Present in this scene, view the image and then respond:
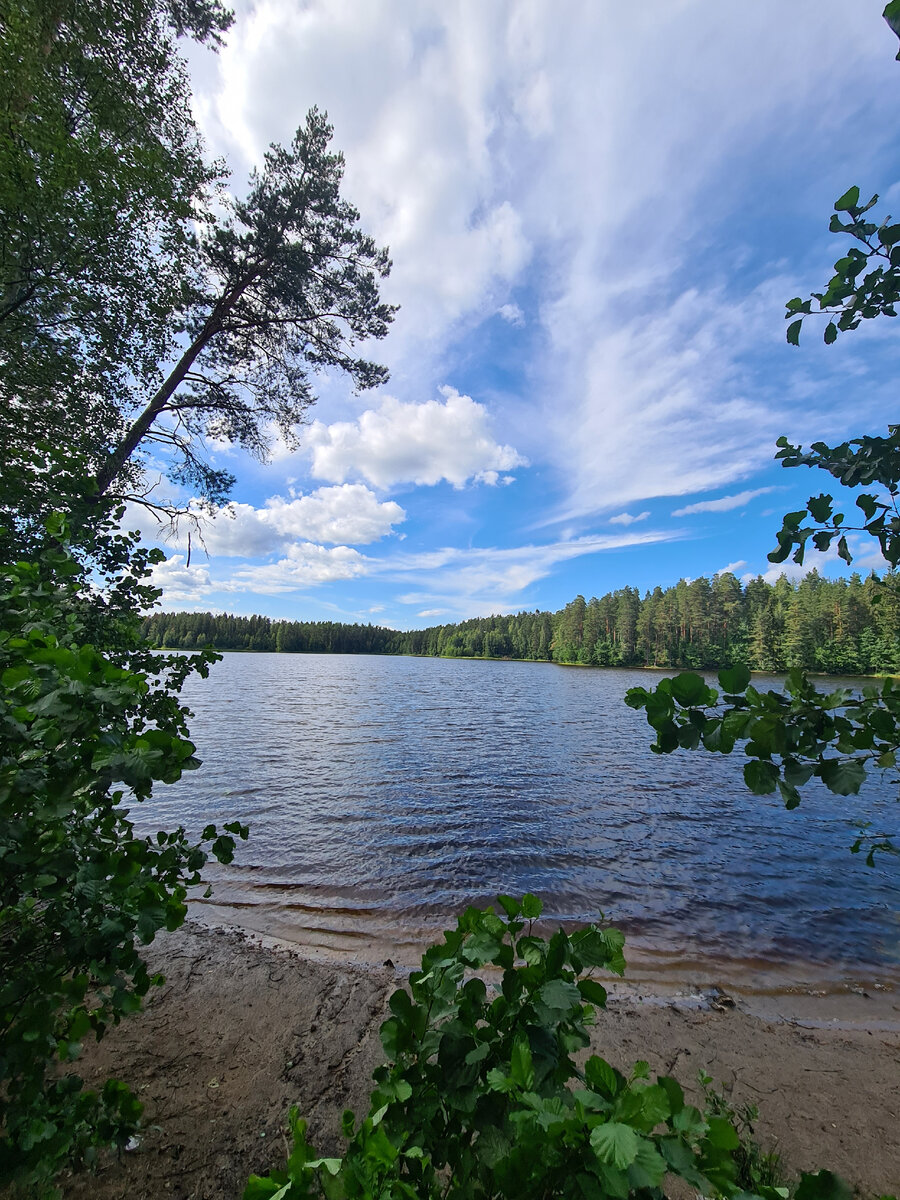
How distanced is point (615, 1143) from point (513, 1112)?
226 millimetres

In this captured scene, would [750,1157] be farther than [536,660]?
No

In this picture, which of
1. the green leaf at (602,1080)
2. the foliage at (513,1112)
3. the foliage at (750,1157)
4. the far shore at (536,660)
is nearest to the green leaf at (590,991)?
the foliage at (513,1112)

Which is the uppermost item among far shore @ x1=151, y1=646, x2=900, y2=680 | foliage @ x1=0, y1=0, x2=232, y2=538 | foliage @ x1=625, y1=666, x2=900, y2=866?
foliage @ x1=0, y1=0, x2=232, y2=538

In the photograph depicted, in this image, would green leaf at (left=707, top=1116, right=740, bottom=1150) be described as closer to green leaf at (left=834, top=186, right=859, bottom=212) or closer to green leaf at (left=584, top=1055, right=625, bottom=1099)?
green leaf at (left=584, top=1055, right=625, bottom=1099)

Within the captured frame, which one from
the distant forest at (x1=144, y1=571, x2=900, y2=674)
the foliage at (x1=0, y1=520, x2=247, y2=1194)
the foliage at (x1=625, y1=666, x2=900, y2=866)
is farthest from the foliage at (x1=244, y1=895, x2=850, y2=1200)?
the distant forest at (x1=144, y1=571, x2=900, y2=674)

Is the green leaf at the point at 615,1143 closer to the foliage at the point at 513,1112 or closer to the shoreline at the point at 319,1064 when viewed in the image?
the foliage at the point at 513,1112

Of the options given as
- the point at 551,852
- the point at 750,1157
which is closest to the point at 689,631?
the point at 551,852

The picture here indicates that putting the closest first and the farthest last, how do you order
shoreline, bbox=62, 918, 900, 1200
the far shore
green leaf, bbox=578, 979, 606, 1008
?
green leaf, bbox=578, 979, 606, 1008, shoreline, bbox=62, 918, 900, 1200, the far shore

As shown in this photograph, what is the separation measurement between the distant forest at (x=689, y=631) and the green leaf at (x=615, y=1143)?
1383 inches

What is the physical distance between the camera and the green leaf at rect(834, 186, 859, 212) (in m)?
1.69

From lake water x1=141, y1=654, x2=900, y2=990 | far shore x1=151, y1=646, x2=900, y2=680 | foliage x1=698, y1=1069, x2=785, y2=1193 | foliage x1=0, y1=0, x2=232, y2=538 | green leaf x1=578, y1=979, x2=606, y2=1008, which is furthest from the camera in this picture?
far shore x1=151, y1=646, x2=900, y2=680

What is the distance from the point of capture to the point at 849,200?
5.56 feet

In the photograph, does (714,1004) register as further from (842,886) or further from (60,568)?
(60,568)

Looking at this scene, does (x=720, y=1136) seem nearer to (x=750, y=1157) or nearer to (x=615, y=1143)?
(x=615, y=1143)
